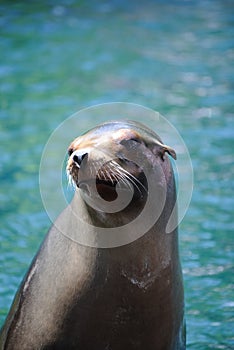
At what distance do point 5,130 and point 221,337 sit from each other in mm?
3866

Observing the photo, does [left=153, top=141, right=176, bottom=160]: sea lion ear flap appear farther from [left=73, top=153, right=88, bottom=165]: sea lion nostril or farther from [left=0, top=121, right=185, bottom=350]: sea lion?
[left=73, top=153, right=88, bottom=165]: sea lion nostril

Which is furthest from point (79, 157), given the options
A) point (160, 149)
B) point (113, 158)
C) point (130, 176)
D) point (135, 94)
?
point (135, 94)

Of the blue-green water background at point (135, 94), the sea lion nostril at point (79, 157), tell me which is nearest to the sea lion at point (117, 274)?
the sea lion nostril at point (79, 157)

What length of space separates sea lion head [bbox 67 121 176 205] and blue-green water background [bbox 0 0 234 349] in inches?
55.1

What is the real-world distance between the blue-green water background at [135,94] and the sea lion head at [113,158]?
1.40 m

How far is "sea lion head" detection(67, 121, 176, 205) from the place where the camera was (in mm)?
3203

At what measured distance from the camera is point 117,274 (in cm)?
349

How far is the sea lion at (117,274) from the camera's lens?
3412 mm

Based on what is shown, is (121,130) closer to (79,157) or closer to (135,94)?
(79,157)

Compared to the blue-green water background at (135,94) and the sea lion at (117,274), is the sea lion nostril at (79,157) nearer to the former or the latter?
the sea lion at (117,274)

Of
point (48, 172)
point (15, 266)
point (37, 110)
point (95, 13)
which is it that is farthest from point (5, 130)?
point (95, 13)

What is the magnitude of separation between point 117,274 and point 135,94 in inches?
206

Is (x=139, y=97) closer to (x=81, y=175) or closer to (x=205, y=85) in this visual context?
(x=205, y=85)

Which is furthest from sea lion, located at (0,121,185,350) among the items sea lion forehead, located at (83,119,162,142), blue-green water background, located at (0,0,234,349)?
blue-green water background, located at (0,0,234,349)
